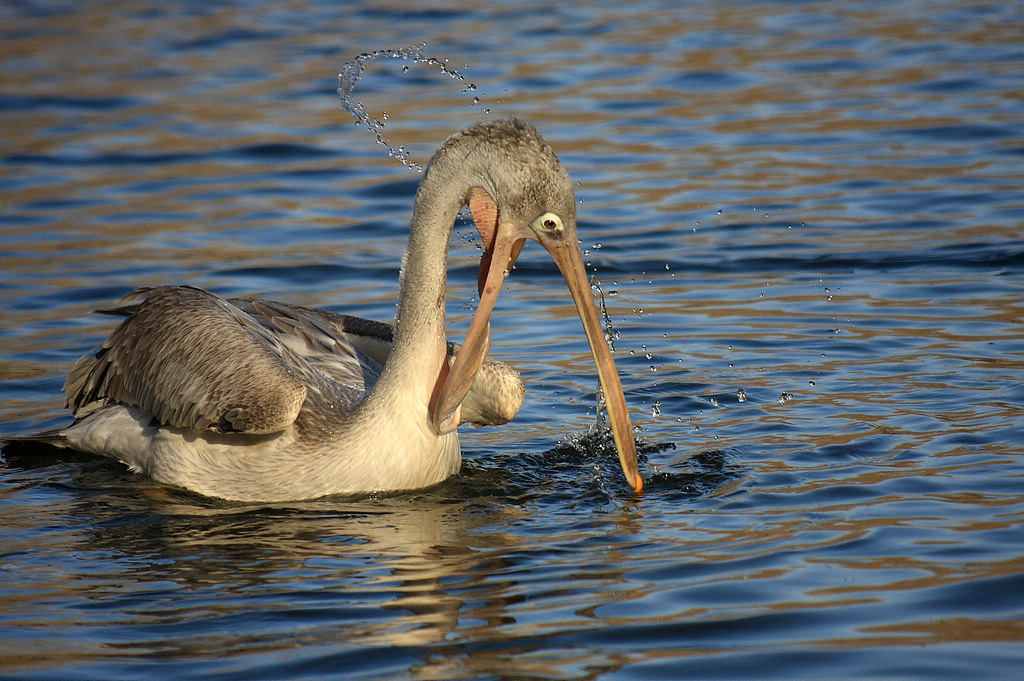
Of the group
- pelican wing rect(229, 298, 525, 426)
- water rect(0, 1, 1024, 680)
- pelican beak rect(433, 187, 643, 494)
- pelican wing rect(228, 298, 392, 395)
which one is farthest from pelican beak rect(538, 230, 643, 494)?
pelican wing rect(228, 298, 392, 395)

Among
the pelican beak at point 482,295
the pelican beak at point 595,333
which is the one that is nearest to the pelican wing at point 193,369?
the pelican beak at point 482,295

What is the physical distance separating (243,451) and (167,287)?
3.24ft

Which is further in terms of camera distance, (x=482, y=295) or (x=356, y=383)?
(x=356, y=383)

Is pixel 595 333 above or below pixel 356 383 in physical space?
above

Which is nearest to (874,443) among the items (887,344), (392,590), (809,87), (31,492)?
(887,344)

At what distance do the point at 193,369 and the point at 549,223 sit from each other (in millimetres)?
1492

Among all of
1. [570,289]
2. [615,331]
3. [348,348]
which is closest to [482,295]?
[570,289]

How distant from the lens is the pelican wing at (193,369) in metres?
4.90

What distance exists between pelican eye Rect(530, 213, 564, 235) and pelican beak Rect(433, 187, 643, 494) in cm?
3

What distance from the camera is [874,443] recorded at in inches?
210

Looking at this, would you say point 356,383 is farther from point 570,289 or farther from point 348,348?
point 570,289

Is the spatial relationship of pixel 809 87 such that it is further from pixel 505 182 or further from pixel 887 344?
pixel 505 182

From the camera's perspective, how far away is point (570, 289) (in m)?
4.64

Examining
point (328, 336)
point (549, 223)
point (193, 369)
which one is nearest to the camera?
point (549, 223)
